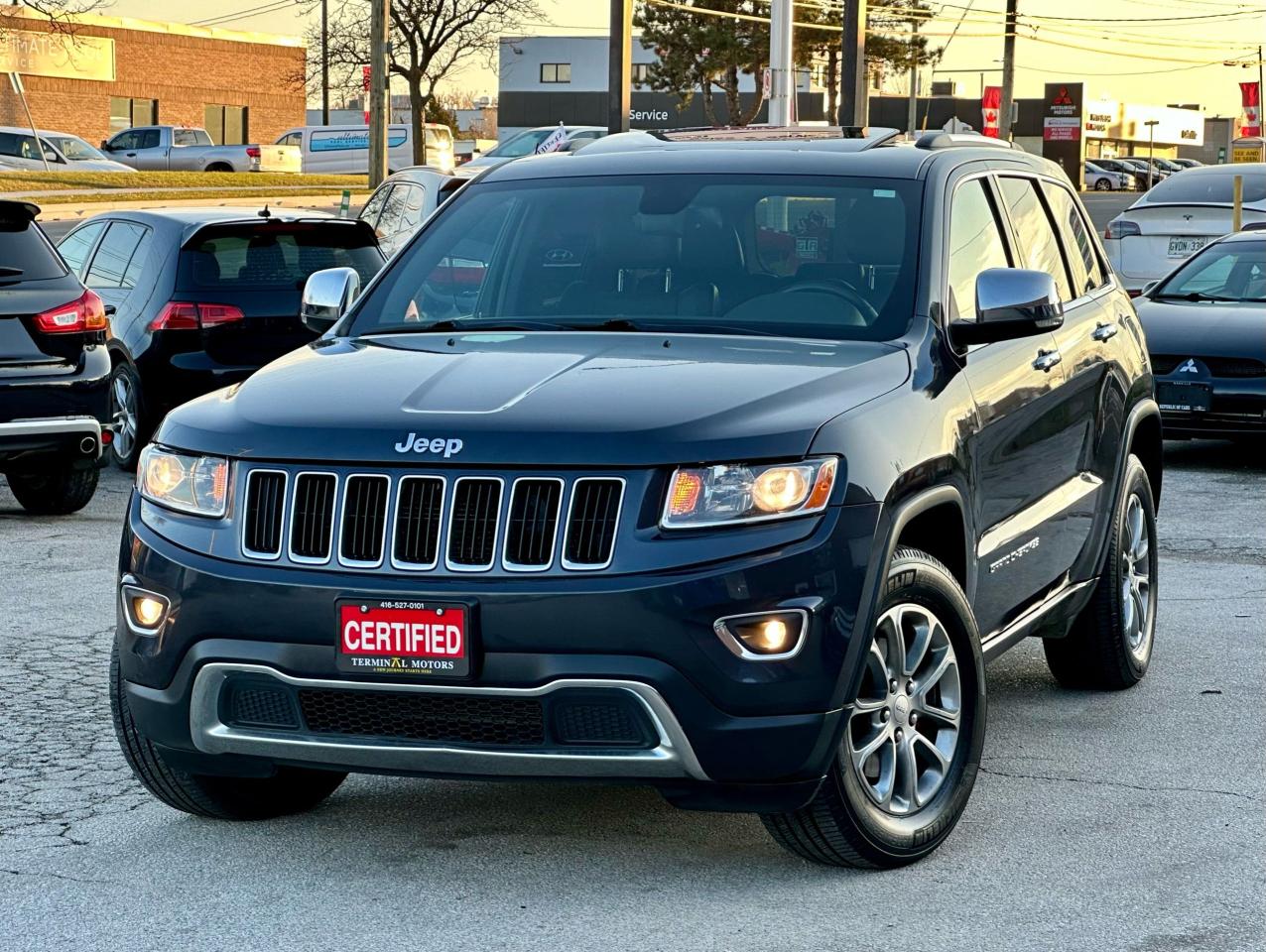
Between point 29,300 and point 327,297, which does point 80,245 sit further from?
point 327,297

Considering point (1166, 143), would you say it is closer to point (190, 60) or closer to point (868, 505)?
point (190, 60)

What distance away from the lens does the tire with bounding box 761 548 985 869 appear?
4.54m

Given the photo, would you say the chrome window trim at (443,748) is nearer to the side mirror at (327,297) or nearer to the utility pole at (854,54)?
the side mirror at (327,297)

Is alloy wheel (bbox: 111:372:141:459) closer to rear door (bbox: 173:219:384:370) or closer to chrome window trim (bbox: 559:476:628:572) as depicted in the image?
rear door (bbox: 173:219:384:370)

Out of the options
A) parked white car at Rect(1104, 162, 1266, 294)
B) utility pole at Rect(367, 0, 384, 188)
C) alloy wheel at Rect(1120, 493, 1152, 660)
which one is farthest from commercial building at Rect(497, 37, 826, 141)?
alloy wheel at Rect(1120, 493, 1152, 660)

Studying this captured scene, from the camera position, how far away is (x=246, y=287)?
12258 millimetres

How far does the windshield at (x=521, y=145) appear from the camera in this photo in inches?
1515

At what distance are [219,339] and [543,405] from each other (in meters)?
8.07

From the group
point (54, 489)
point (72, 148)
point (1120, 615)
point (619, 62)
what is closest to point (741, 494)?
point (1120, 615)

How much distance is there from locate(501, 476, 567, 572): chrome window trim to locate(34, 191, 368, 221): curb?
97.5 feet

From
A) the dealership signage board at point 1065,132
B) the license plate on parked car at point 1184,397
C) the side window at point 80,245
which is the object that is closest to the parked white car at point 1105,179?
the dealership signage board at point 1065,132

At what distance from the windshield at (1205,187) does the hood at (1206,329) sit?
27.7ft

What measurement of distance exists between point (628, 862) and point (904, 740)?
2.38 ft

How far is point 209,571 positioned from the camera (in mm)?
4461
